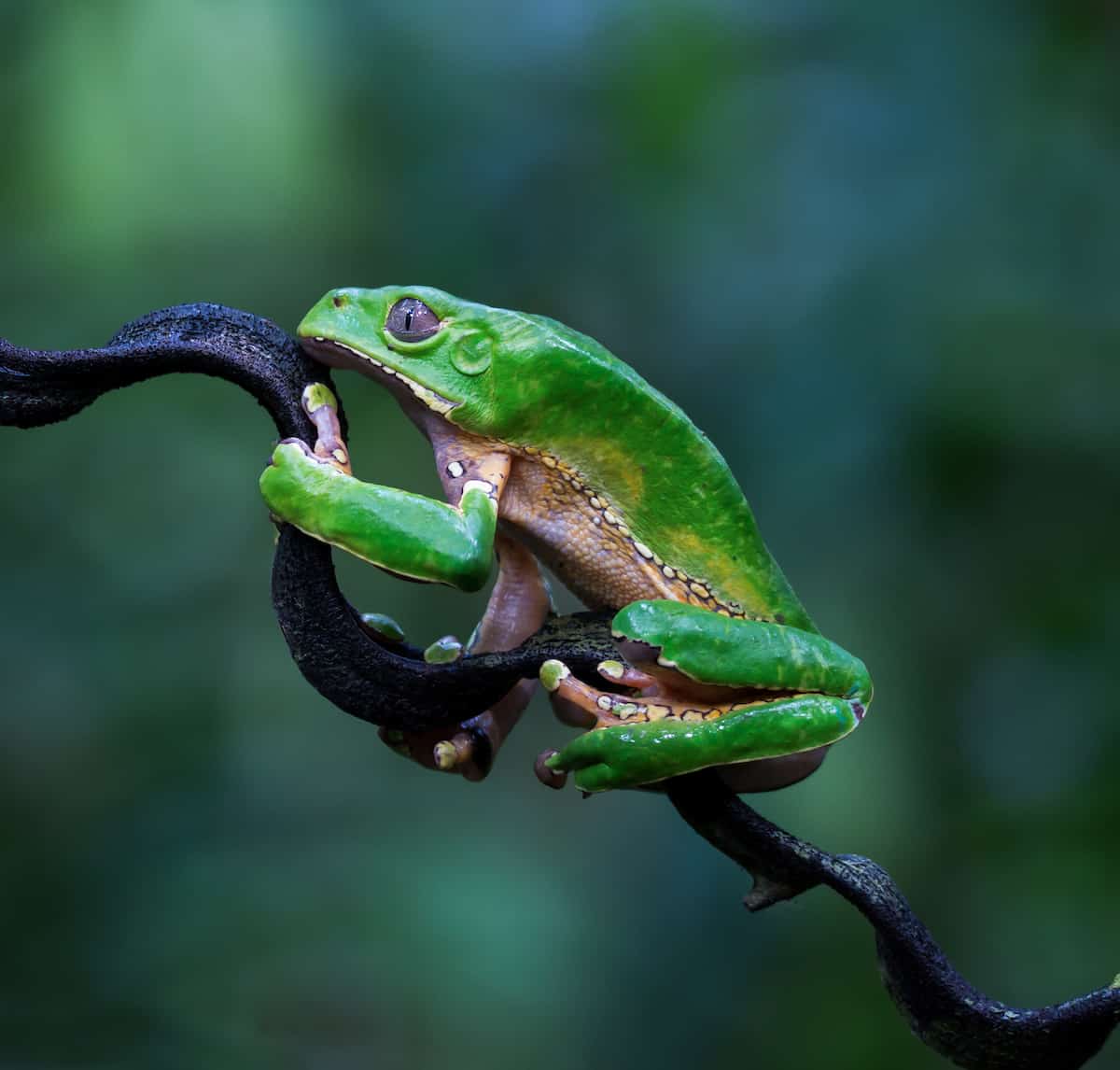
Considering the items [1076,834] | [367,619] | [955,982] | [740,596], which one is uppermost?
[740,596]

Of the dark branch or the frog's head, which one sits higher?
the frog's head

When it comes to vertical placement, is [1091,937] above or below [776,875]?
below

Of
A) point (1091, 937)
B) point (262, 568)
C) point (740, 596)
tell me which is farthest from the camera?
→ point (262, 568)

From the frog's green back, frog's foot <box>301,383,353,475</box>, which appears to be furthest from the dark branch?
the frog's green back

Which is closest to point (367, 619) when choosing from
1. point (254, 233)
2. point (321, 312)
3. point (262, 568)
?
point (321, 312)

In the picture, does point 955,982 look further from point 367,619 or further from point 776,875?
point 367,619

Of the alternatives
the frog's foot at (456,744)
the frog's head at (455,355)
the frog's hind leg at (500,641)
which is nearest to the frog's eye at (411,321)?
the frog's head at (455,355)

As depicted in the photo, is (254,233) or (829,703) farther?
(254,233)

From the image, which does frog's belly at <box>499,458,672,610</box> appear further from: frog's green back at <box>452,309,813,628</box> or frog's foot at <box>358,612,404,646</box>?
frog's foot at <box>358,612,404,646</box>
